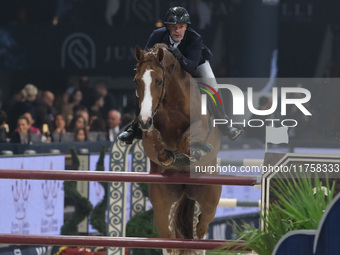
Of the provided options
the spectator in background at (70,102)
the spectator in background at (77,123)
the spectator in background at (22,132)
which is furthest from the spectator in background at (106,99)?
the spectator in background at (22,132)

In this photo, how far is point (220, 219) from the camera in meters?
9.57

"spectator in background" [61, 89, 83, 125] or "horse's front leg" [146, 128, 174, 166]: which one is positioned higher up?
"spectator in background" [61, 89, 83, 125]

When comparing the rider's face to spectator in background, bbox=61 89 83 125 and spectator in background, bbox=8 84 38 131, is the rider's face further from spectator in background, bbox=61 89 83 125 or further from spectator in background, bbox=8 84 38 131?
spectator in background, bbox=61 89 83 125

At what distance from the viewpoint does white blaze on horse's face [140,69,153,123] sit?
5176mm

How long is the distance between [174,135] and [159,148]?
0.93 ft

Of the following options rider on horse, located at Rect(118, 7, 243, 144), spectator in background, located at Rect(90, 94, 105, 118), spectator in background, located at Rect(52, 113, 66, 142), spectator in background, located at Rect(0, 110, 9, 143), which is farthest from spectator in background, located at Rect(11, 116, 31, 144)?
rider on horse, located at Rect(118, 7, 243, 144)

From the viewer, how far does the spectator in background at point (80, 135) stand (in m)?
A: 10.0

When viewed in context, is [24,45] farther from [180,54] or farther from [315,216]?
[315,216]

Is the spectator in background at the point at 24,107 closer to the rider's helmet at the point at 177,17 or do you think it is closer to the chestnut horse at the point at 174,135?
the chestnut horse at the point at 174,135

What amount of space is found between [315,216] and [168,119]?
1663 mm


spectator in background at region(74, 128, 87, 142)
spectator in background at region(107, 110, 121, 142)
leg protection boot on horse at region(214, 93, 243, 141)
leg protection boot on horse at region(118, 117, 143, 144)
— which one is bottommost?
leg protection boot on horse at region(118, 117, 143, 144)

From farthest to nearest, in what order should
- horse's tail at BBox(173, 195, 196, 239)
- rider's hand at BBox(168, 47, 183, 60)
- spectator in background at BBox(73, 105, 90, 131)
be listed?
spectator in background at BBox(73, 105, 90, 131)
horse's tail at BBox(173, 195, 196, 239)
rider's hand at BBox(168, 47, 183, 60)

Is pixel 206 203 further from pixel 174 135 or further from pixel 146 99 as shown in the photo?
pixel 146 99

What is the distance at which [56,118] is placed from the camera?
10.5m
